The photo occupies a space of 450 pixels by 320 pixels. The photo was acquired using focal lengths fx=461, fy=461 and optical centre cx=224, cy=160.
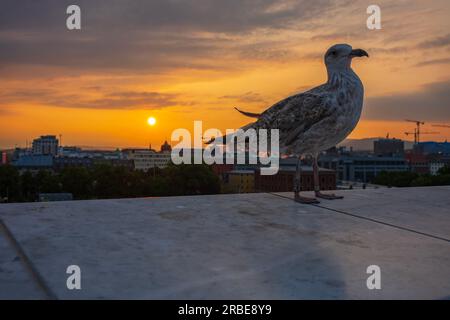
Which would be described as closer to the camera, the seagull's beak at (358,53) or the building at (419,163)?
the seagull's beak at (358,53)

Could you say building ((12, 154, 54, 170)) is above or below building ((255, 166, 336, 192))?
above

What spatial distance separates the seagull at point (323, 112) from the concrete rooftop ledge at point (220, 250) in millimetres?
1233

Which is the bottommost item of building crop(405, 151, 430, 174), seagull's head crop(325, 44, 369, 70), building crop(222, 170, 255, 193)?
building crop(222, 170, 255, 193)

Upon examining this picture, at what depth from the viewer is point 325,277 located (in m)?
3.86

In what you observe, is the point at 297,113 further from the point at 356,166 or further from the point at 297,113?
the point at 356,166

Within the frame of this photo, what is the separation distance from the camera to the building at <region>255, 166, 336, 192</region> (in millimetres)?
90438

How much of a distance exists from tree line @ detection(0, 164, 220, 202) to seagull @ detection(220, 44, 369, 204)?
193 ft

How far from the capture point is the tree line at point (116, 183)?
67438 mm

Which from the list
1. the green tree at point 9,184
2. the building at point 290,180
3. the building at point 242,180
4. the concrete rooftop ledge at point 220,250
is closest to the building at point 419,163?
the building at point 242,180

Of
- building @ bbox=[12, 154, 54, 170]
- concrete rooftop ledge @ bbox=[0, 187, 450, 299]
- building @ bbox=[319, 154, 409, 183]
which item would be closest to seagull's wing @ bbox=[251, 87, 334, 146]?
concrete rooftop ledge @ bbox=[0, 187, 450, 299]

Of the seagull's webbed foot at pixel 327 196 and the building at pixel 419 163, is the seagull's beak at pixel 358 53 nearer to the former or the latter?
the seagull's webbed foot at pixel 327 196

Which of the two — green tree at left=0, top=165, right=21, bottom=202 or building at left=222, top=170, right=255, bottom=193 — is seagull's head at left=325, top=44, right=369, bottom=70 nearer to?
green tree at left=0, top=165, right=21, bottom=202

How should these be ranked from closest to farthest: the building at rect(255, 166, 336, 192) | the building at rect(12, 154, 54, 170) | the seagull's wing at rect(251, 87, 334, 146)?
1. the seagull's wing at rect(251, 87, 334, 146)
2. the building at rect(255, 166, 336, 192)
3. the building at rect(12, 154, 54, 170)
